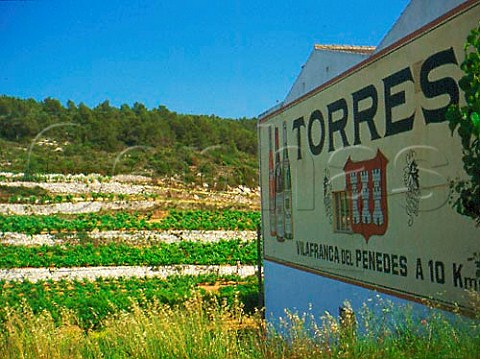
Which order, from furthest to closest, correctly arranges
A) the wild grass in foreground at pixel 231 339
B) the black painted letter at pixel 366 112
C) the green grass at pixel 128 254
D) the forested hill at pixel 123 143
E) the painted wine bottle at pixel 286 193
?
the forested hill at pixel 123 143
the green grass at pixel 128 254
the painted wine bottle at pixel 286 193
the black painted letter at pixel 366 112
the wild grass in foreground at pixel 231 339

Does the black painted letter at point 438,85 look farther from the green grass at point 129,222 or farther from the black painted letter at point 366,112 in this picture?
the green grass at point 129,222

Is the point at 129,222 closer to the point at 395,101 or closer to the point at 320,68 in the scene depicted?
the point at 320,68

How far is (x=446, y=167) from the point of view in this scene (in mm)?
7035

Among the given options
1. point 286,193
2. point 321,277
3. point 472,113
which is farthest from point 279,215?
point 472,113

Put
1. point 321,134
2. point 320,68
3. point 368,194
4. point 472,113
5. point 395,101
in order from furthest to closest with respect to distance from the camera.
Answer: point 320,68 < point 321,134 < point 368,194 < point 395,101 < point 472,113

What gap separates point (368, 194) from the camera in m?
9.25

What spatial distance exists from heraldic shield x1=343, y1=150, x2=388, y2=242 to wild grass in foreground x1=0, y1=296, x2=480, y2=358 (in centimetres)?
163

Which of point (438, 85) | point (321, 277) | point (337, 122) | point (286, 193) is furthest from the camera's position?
point (286, 193)

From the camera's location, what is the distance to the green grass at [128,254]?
99.8 feet

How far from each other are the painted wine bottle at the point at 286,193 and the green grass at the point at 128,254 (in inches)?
732

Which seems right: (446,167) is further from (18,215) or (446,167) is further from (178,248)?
(18,215)

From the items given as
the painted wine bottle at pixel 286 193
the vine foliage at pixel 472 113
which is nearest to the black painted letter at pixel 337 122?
the painted wine bottle at pixel 286 193

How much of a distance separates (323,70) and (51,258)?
22635mm

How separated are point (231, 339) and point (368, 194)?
3.71 meters
